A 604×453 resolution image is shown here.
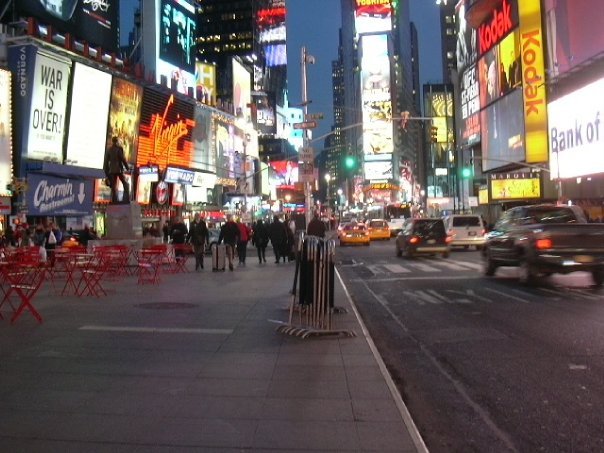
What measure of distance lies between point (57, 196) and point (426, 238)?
2083 cm

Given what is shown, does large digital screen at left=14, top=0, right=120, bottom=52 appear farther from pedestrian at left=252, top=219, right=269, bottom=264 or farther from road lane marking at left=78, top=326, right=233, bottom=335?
road lane marking at left=78, top=326, right=233, bottom=335

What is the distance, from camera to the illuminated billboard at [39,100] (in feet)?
109

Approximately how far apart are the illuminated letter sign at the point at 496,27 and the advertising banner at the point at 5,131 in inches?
1730

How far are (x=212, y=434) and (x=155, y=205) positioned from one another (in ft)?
158

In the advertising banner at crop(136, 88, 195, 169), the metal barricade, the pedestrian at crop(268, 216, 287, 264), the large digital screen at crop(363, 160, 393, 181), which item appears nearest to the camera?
the metal barricade

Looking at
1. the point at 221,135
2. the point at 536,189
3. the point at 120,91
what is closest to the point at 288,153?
the point at 221,135

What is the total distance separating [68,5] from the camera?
4000 cm

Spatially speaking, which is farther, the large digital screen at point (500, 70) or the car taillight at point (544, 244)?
the large digital screen at point (500, 70)

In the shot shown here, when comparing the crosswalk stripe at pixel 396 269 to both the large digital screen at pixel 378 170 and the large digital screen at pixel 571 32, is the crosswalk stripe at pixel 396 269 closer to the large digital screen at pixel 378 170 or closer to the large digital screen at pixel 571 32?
the large digital screen at pixel 571 32

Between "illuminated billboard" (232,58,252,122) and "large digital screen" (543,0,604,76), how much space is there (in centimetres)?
3448

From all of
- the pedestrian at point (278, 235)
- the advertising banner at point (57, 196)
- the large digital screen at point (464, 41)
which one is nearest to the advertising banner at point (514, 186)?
the large digital screen at point (464, 41)

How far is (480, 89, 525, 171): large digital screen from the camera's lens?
2271 inches

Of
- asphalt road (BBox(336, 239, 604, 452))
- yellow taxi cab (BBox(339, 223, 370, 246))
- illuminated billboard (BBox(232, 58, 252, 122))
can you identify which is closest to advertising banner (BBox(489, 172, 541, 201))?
yellow taxi cab (BBox(339, 223, 370, 246))

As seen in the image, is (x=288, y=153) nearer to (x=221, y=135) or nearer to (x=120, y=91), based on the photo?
(x=221, y=135)
